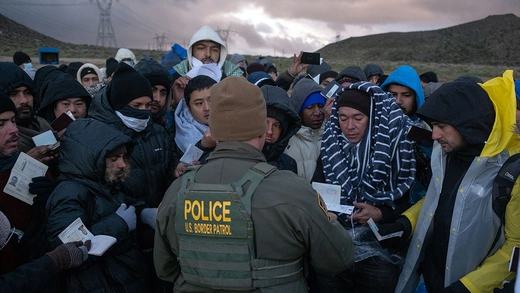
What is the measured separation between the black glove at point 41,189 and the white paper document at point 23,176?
4cm

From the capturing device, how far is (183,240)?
194 centimetres

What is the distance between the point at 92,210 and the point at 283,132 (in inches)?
65.5

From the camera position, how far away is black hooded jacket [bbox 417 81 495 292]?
249cm

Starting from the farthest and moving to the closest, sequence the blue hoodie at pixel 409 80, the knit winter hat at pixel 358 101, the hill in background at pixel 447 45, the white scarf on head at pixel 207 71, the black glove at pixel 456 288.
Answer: the hill in background at pixel 447 45 < the white scarf on head at pixel 207 71 < the blue hoodie at pixel 409 80 < the knit winter hat at pixel 358 101 < the black glove at pixel 456 288

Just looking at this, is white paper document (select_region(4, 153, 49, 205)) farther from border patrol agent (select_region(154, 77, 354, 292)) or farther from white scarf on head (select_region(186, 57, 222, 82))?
white scarf on head (select_region(186, 57, 222, 82))

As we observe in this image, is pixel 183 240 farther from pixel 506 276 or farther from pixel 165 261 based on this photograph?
pixel 506 276

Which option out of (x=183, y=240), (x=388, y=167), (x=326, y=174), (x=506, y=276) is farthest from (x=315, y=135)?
(x=183, y=240)

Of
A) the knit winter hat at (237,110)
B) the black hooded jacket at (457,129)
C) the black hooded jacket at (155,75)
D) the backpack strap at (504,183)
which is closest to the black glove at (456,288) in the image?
the black hooded jacket at (457,129)

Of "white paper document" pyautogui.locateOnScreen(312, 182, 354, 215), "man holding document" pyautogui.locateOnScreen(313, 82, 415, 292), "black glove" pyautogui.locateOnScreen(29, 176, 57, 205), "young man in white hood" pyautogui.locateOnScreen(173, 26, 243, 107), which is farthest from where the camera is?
"young man in white hood" pyautogui.locateOnScreen(173, 26, 243, 107)

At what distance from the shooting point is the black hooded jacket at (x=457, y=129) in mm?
2490

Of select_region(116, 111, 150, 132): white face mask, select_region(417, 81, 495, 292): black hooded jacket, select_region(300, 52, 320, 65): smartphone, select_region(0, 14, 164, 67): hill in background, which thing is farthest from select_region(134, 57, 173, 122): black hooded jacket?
select_region(0, 14, 164, 67): hill in background

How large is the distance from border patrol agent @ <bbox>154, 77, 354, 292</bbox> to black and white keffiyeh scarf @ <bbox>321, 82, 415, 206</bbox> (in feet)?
3.73

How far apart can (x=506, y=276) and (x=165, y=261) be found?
78.5 inches

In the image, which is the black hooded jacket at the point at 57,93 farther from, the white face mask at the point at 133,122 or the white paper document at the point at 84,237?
the white paper document at the point at 84,237
